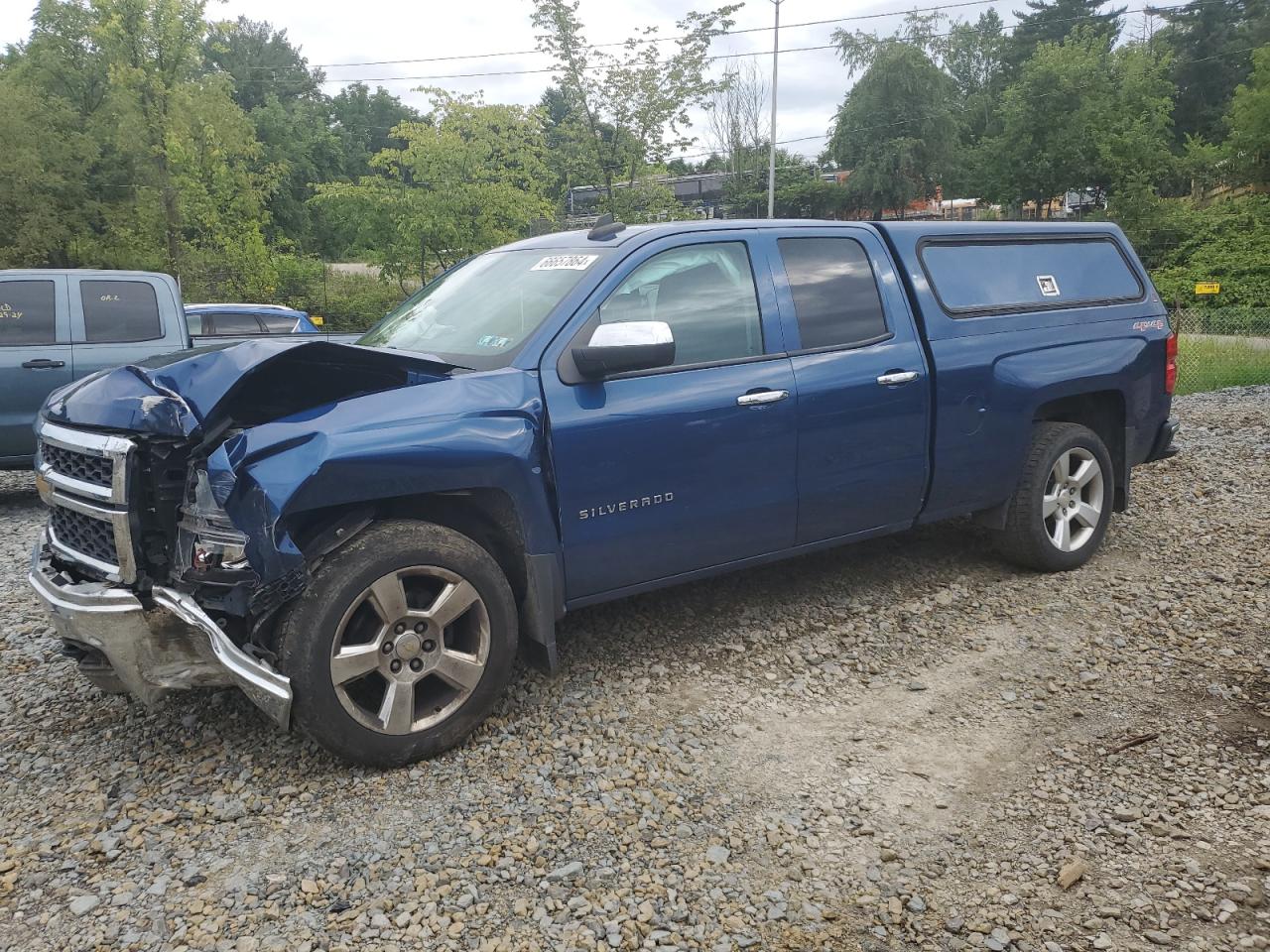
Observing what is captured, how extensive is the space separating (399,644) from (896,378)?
262 centimetres

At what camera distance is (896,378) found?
4473 mm

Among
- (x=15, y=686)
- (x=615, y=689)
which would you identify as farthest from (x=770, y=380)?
(x=15, y=686)

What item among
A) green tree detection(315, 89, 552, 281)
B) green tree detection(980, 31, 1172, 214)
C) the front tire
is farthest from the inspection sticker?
green tree detection(980, 31, 1172, 214)

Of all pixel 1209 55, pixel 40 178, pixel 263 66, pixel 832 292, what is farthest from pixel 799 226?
pixel 263 66

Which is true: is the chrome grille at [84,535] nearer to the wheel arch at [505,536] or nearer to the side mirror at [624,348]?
the wheel arch at [505,536]

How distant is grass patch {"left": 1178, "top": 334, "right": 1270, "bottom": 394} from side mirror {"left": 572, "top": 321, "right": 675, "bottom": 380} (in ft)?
35.6

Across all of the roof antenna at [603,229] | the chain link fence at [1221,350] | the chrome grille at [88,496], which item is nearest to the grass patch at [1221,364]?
the chain link fence at [1221,350]

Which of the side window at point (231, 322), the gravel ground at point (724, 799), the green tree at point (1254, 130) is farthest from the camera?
the green tree at point (1254, 130)

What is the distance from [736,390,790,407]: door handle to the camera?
4016 mm

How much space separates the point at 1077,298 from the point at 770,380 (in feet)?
7.72

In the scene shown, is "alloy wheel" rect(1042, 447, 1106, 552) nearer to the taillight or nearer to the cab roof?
the taillight

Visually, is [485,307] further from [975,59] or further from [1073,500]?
[975,59]

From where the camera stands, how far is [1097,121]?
4041cm

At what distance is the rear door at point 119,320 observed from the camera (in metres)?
7.64
